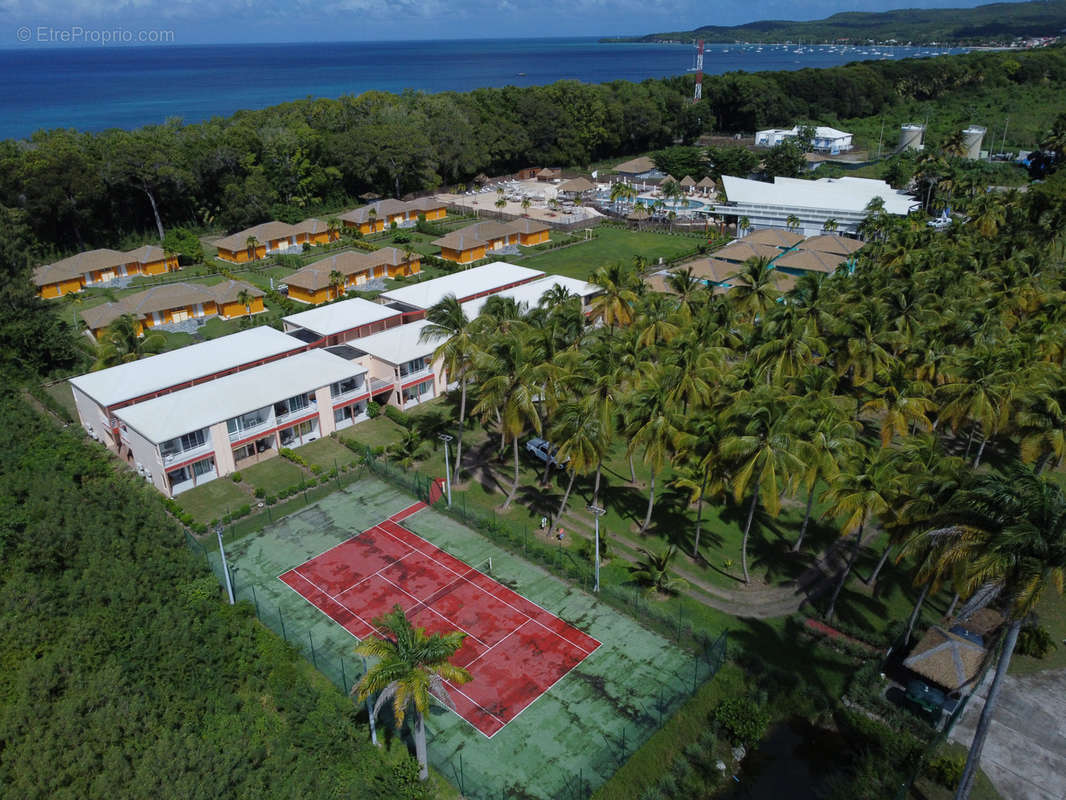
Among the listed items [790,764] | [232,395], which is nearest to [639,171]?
[232,395]

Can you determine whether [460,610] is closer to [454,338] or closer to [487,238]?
[454,338]

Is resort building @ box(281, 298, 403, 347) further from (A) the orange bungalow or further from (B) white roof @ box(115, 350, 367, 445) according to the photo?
(A) the orange bungalow

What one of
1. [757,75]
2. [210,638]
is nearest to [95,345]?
[210,638]

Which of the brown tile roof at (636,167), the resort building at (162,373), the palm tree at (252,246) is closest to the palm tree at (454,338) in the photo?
the resort building at (162,373)

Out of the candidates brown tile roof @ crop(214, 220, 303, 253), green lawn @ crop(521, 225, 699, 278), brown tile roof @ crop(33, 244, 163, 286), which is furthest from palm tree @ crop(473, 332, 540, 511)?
brown tile roof @ crop(214, 220, 303, 253)

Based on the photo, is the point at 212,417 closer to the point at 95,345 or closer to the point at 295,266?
the point at 95,345

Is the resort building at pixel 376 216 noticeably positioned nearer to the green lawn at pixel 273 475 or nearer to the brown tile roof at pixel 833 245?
the brown tile roof at pixel 833 245

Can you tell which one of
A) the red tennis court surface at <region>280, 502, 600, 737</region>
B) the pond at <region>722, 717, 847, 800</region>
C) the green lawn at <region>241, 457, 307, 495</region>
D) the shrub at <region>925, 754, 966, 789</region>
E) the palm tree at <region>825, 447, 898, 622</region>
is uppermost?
the palm tree at <region>825, 447, 898, 622</region>

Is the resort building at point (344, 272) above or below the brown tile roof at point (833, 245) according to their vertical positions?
below
